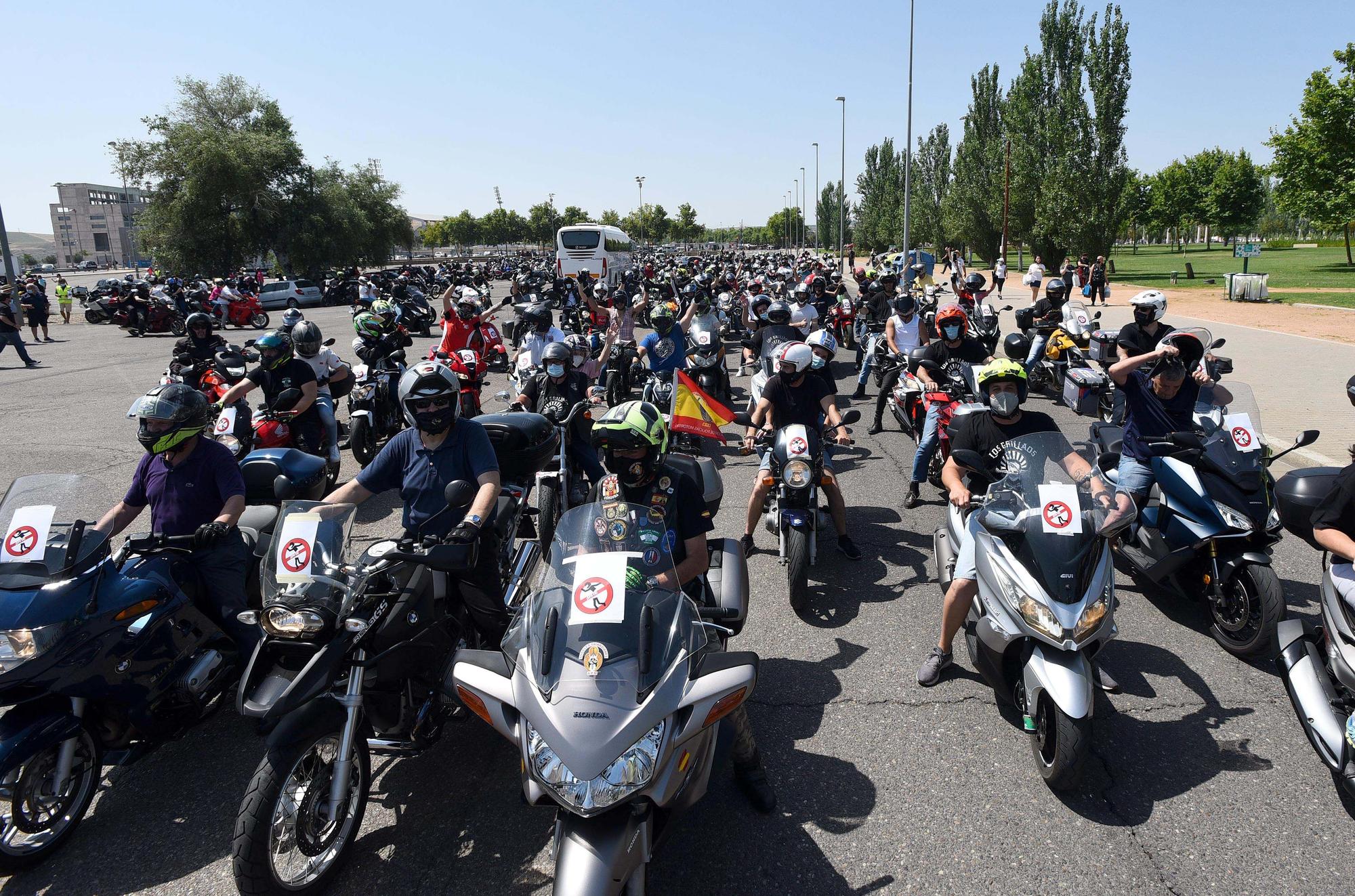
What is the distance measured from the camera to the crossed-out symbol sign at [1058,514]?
3762mm

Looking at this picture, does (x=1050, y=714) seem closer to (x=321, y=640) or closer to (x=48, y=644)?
(x=321, y=640)

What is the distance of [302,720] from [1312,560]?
709 cm

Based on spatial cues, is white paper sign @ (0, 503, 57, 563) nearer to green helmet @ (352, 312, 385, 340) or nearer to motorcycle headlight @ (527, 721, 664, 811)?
motorcycle headlight @ (527, 721, 664, 811)

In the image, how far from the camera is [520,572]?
4.65m

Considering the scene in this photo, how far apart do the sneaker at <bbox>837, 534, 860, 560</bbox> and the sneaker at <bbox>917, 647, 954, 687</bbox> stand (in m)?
1.88

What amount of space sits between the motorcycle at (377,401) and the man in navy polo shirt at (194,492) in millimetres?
5480

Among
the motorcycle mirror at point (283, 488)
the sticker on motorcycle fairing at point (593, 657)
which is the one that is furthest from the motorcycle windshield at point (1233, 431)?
the motorcycle mirror at point (283, 488)

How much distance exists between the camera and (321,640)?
127 inches

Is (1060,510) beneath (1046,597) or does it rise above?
above

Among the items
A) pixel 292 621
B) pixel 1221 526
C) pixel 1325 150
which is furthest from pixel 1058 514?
pixel 1325 150

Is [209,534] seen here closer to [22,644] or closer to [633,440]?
[22,644]

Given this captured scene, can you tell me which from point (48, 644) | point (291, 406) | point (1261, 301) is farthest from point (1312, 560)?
point (1261, 301)

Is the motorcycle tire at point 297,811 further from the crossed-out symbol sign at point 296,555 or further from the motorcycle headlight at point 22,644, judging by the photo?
the motorcycle headlight at point 22,644

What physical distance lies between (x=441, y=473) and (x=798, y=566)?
2.53 meters
